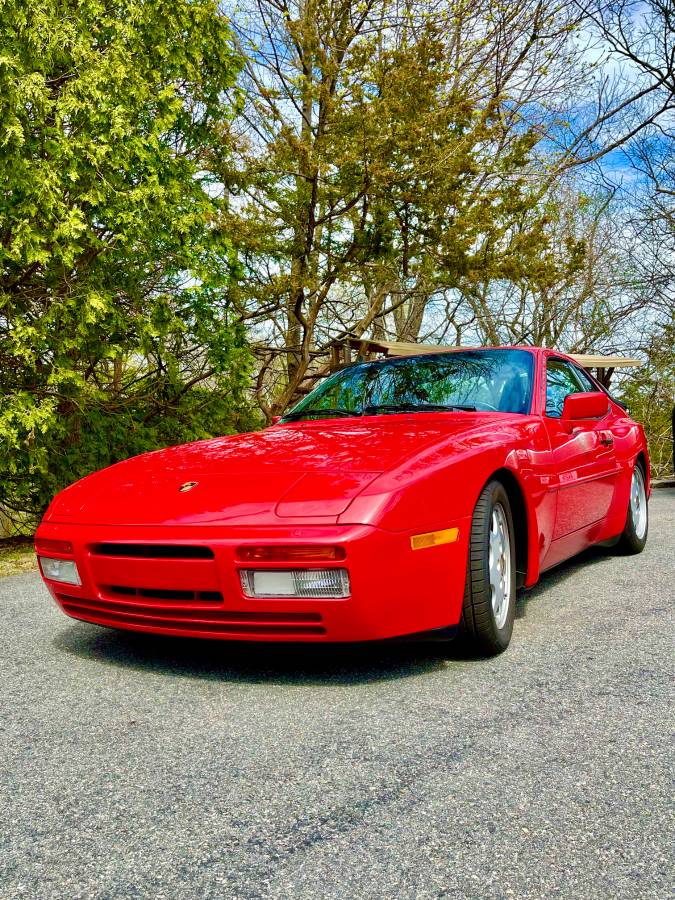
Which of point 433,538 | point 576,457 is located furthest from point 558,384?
point 433,538

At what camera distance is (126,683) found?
2906 millimetres

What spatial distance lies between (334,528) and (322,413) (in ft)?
6.10

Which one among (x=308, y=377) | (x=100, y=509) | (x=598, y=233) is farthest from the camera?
(x=598, y=233)

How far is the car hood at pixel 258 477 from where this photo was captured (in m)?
2.79

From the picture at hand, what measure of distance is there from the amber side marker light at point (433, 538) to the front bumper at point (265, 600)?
0.06 feet

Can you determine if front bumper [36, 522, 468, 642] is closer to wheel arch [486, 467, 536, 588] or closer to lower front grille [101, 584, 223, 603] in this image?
lower front grille [101, 584, 223, 603]

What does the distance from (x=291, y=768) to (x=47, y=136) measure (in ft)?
19.4

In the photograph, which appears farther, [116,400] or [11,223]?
[116,400]

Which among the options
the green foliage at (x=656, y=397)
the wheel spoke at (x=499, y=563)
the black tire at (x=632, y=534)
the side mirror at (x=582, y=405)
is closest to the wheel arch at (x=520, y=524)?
the wheel spoke at (x=499, y=563)

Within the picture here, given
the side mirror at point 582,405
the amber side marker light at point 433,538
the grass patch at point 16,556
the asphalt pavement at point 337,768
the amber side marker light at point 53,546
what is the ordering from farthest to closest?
the grass patch at point 16,556 → the side mirror at point 582,405 → the amber side marker light at point 53,546 → the amber side marker light at point 433,538 → the asphalt pavement at point 337,768

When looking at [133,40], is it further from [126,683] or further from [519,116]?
[519,116]

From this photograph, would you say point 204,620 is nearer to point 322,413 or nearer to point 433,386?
point 322,413

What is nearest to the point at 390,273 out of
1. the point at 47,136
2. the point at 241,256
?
the point at 241,256

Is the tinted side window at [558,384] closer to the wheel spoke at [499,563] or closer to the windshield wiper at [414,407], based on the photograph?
the windshield wiper at [414,407]
